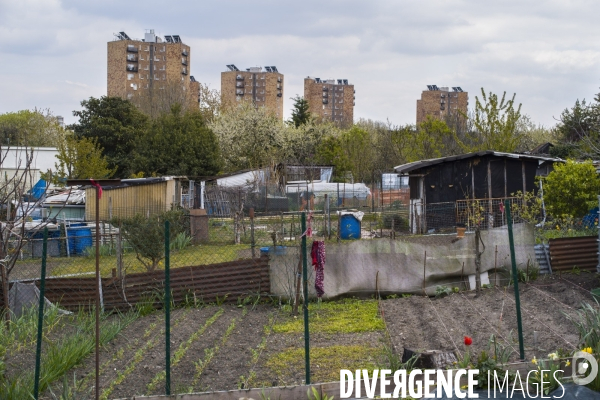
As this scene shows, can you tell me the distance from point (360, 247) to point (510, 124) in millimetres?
22196

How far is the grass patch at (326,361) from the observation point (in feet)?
23.1

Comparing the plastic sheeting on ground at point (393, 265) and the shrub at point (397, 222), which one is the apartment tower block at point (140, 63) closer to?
the shrub at point (397, 222)

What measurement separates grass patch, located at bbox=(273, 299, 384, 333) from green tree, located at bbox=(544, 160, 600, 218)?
8081mm

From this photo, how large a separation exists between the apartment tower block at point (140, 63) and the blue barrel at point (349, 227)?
243ft

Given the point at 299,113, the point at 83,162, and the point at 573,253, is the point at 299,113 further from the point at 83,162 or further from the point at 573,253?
the point at 573,253

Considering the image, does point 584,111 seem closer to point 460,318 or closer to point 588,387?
point 460,318

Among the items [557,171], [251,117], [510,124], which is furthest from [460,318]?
[251,117]

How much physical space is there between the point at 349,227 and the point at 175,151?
17.0 metres

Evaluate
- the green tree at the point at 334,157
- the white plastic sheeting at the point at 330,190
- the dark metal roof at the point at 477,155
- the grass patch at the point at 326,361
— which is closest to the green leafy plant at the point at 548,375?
the grass patch at the point at 326,361

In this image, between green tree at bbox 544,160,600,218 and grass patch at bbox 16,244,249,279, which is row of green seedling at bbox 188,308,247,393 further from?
green tree at bbox 544,160,600,218

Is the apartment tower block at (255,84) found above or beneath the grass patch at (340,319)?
above

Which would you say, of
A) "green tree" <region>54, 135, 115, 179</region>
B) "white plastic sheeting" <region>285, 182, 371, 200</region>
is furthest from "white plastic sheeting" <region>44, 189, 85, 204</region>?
"white plastic sheeting" <region>285, 182, 371, 200</region>

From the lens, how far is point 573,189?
16812mm

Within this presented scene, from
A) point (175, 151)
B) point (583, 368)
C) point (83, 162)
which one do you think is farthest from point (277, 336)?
point (175, 151)
